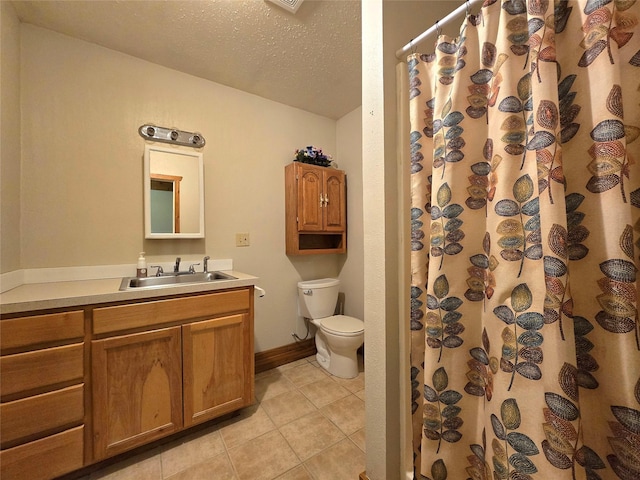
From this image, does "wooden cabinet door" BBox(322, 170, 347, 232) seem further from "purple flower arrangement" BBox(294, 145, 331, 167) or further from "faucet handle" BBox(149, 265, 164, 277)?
"faucet handle" BBox(149, 265, 164, 277)

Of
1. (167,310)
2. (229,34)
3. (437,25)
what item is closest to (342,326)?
(167,310)

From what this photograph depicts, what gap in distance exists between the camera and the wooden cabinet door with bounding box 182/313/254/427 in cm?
130

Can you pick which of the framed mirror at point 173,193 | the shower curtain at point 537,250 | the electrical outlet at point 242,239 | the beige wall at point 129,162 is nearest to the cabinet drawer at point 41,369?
the beige wall at point 129,162

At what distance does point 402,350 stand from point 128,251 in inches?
71.4

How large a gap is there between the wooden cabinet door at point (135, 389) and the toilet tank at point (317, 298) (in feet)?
3.56

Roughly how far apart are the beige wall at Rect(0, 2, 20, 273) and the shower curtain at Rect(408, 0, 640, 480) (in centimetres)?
198

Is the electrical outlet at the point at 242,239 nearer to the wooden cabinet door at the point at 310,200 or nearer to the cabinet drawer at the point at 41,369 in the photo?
the wooden cabinet door at the point at 310,200

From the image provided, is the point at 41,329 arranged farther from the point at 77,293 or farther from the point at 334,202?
the point at 334,202

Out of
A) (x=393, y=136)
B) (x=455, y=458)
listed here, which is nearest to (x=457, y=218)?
(x=393, y=136)

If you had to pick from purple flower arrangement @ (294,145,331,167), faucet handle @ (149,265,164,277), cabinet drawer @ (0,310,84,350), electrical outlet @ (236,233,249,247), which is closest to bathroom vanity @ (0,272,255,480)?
cabinet drawer @ (0,310,84,350)

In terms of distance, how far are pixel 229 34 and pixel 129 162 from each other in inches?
42.0

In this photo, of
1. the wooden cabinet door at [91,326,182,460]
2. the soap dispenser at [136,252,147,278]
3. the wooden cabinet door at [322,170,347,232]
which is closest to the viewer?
the wooden cabinet door at [91,326,182,460]

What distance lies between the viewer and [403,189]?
93 cm

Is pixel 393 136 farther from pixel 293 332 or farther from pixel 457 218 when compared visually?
pixel 293 332
